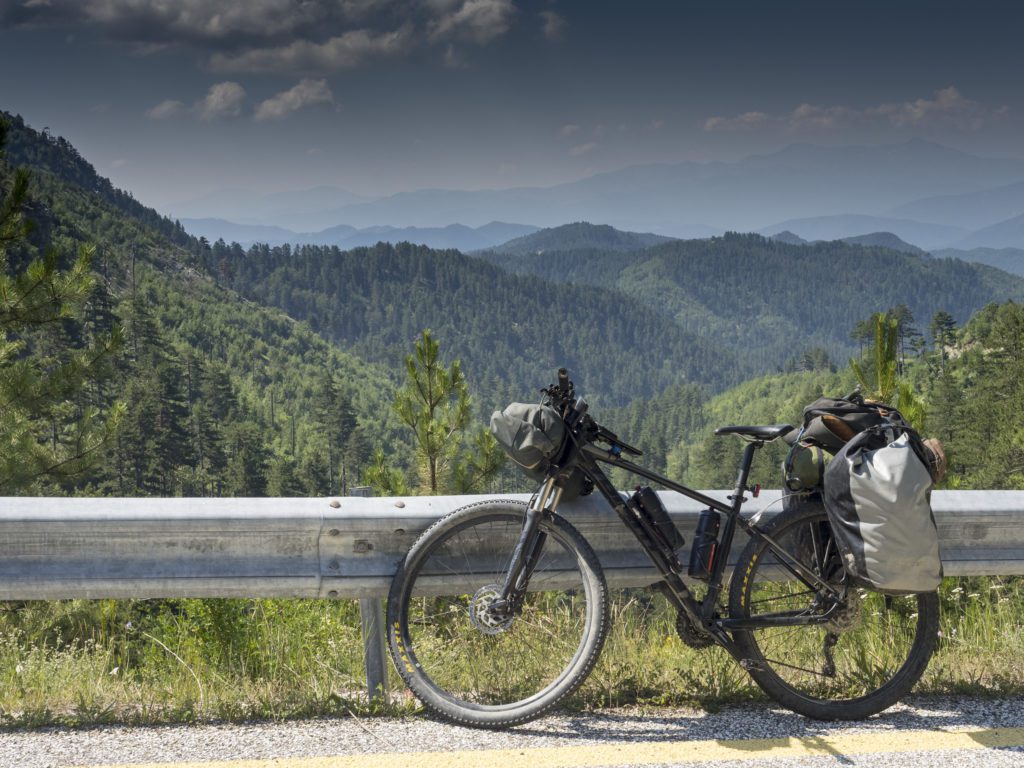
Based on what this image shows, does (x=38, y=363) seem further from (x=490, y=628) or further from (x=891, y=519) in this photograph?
(x=891, y=519)

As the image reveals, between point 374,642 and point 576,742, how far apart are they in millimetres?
885

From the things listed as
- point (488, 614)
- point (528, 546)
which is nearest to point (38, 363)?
point (488, 614)

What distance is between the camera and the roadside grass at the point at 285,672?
3166mm

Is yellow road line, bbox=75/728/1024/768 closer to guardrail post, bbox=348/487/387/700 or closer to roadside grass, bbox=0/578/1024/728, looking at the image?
roadside grass, bbox=0/578/1024/728

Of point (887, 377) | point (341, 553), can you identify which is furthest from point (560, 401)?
point (887, 377)

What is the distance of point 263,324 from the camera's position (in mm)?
179000

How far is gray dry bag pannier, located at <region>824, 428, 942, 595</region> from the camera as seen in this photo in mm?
2965

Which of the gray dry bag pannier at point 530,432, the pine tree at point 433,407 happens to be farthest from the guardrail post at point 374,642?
the pine tree at point 433,407

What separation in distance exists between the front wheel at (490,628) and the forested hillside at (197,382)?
767cm

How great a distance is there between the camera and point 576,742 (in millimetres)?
2930

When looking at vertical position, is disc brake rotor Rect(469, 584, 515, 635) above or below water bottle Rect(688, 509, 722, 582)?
below

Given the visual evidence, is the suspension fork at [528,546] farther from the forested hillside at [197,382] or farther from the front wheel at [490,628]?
the forested hillside at [197,382]

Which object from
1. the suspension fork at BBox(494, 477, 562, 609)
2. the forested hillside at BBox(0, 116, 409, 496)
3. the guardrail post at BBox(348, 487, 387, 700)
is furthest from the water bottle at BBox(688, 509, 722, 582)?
the forested hillside at BBox(0, 116, 409, 496)

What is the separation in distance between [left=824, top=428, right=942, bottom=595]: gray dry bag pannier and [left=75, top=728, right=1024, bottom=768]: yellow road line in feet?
1.64
